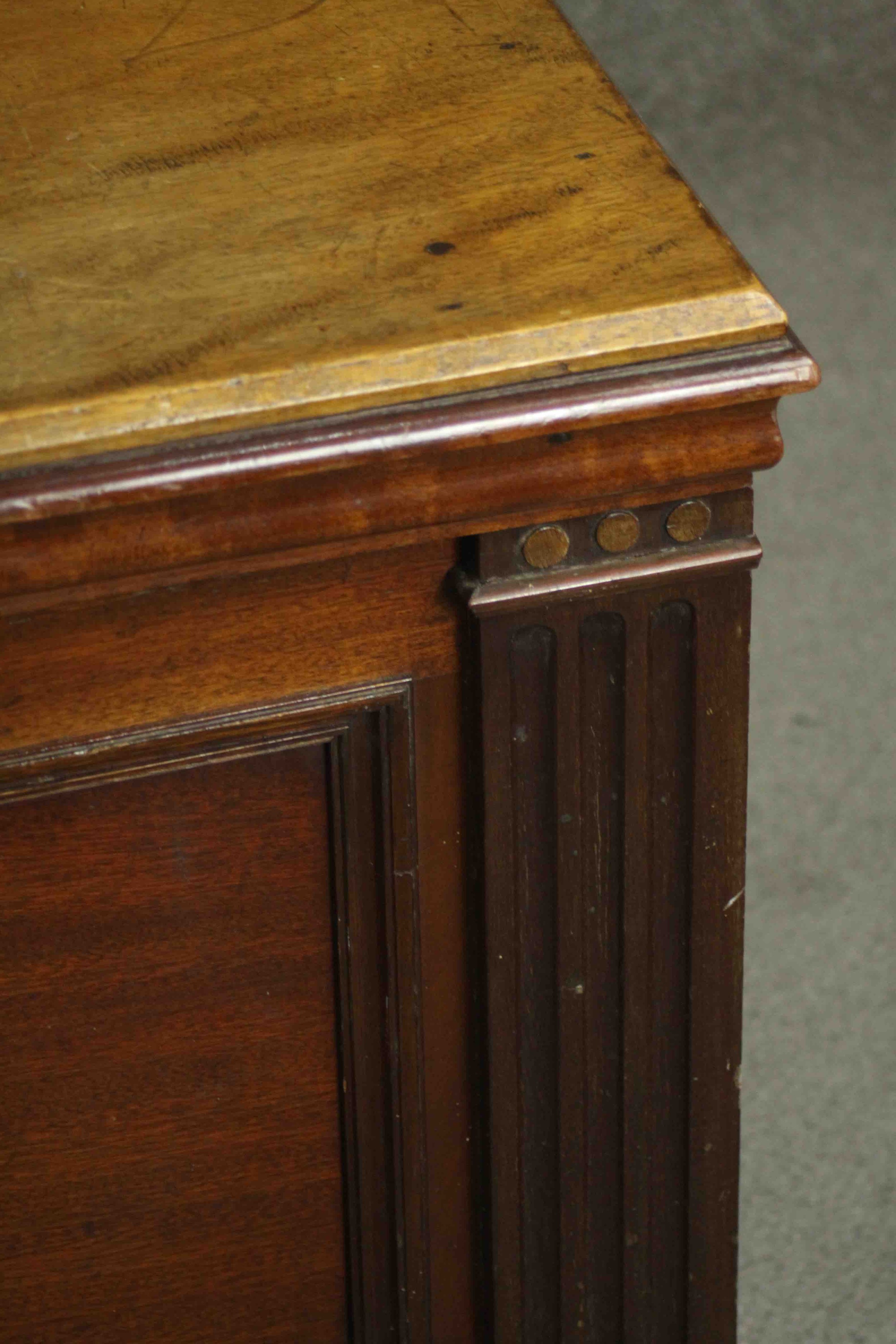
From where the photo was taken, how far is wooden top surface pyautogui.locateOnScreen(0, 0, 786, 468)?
0.63m

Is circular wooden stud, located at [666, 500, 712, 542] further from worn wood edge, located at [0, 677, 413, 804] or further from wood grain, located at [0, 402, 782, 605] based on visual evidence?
worn wood edge, located at [0, 677, 413, 804]

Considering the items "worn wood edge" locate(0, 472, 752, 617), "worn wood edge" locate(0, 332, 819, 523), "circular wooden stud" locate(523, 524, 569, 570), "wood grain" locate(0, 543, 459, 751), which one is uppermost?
"worn wood edge" locate(0, 332, 819, 523)

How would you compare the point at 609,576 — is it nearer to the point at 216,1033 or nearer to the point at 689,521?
the point at 689,521

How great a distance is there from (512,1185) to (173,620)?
0.95ft

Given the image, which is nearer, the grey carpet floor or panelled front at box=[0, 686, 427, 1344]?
panelled front at box=[0, 686, 427, 1344]

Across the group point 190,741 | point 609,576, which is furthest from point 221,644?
point 609,576

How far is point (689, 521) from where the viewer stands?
2.29 feet

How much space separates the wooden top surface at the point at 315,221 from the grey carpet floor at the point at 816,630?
0.84 metres

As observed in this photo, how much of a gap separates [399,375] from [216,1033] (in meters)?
0.29

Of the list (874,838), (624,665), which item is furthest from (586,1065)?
(874,838)

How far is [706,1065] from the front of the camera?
0.81m

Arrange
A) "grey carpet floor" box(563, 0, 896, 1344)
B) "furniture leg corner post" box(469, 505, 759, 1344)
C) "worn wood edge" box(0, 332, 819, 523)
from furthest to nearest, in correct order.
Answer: "grey carpet floor" box(563, 0, 896, 1344)
"furniture leg corner post" box(469, 505, 759, 1344)
"worn wood edge" box(0, 332, 819, 523)

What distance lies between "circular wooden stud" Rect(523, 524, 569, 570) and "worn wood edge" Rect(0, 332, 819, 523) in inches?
2.1

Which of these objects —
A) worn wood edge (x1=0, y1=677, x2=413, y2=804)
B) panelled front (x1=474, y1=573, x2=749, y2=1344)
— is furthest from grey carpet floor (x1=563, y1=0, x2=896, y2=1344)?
worn wood edge (x1=0, y1=677, x2=413, y2=804)
